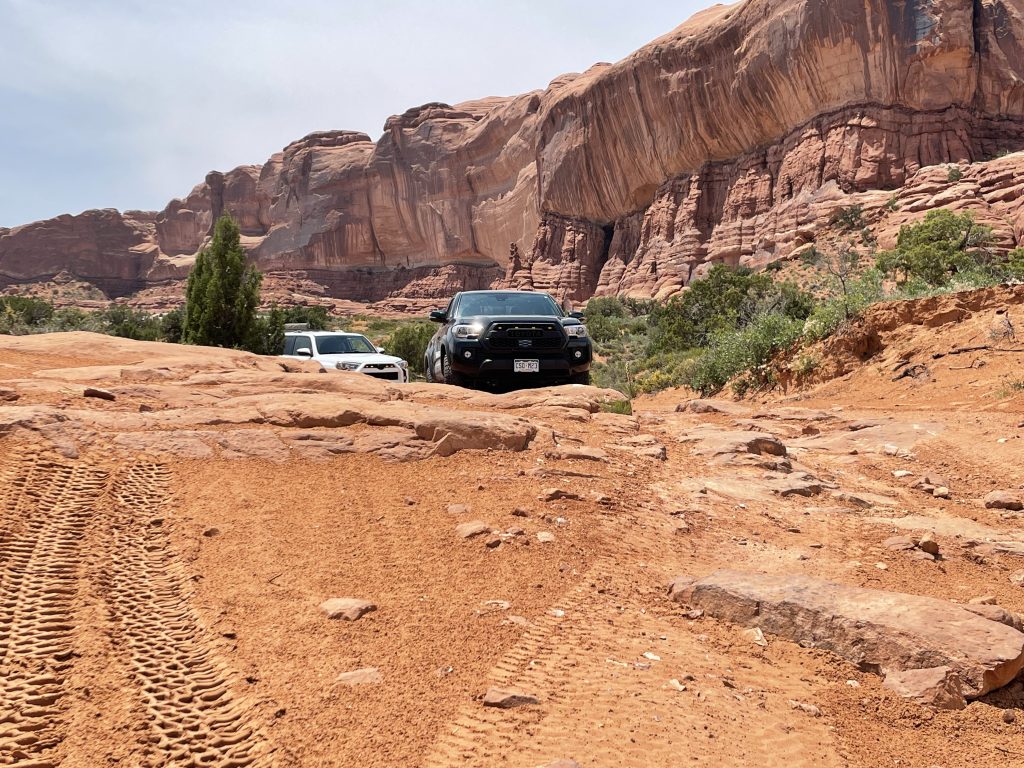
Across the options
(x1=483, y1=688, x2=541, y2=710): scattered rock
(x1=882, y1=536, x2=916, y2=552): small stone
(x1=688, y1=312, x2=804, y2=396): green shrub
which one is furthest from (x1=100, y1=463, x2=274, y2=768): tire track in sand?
(x1=688, y1=312, x2=804, y2=396): green shrub

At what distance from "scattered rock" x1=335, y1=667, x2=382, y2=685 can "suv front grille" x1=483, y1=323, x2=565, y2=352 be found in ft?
22.8

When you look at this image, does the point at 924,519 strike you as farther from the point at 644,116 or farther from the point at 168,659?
the point at 644,116

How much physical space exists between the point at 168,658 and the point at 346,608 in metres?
0.68

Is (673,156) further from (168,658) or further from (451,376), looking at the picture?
(168,658)

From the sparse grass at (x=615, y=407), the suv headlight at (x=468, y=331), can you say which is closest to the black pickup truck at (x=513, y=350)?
the suv headlight at (x=468, y=331)

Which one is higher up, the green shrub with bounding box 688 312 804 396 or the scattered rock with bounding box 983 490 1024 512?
the green shrub with bounding box 688 312 804 396

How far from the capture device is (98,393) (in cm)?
570

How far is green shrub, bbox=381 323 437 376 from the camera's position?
82.6 feet

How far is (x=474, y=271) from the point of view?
222 ft

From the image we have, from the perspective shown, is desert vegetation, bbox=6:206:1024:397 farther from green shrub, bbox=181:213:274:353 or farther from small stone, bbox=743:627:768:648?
small stone, bbox=743:627:768:648

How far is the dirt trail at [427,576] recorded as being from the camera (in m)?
2.27

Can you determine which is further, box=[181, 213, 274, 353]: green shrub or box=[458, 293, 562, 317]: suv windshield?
box=[181, 213, 274, 353]: green shrub

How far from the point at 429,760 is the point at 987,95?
40.8m

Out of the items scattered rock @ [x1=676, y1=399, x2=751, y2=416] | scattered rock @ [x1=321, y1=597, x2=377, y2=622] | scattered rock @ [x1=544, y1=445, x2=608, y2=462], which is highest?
scattered rock @ [x1=544, y1=445, x2=608, y2=462]
